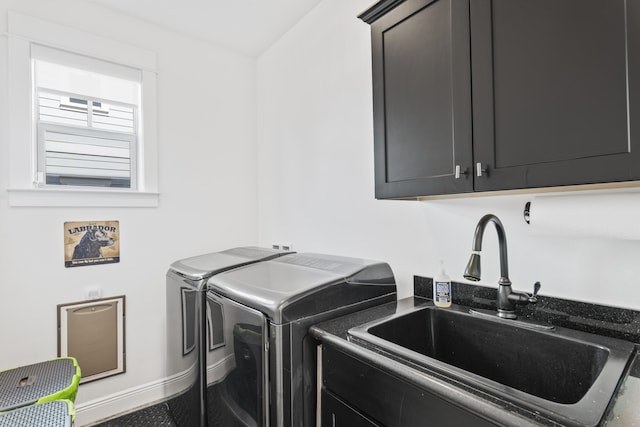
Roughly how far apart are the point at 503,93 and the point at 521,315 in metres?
0.84

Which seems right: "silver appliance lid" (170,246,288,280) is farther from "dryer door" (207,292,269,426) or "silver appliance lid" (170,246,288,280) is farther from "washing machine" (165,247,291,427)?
"dryer door" (207,292,269,426)

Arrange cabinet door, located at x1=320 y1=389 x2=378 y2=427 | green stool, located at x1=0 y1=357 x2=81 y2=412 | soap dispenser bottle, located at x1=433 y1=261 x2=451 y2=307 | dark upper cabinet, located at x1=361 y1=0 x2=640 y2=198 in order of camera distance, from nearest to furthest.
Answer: dark upper cabinet, located at x1=361 y1=0 x2=640 y2=198 < cabinet door, located at x1=320 y1=389 x2=378 y2=427 < soap dispenser bottle, located at x1=433 y1=261 x2=451 y2=307 < green stool, located at x1=0 y1=357 x2=81 y2=412

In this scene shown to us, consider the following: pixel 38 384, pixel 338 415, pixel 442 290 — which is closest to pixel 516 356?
pixel 442 290

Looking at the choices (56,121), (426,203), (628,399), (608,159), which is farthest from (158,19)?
(628,399)

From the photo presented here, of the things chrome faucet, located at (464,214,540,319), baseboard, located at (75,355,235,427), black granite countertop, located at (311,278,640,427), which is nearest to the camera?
black granite countertop, located at (311,278,640,427)

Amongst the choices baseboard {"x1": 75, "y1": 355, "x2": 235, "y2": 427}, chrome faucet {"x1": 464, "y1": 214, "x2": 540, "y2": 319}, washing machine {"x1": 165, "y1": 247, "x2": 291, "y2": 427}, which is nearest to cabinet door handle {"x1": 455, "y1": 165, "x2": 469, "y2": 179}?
chrome faucet {"x1": 464, "y1": 214, "x2": 540, "y2": 319}

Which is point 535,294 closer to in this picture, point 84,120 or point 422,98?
point 422,98

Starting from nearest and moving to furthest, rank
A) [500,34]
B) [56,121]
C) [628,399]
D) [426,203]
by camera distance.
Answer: [628,399]
[500,34]
[426,203]
[56,121]

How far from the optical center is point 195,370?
1.74 metres

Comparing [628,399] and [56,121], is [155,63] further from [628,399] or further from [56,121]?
[628,399]

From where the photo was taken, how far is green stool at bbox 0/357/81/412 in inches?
60.2

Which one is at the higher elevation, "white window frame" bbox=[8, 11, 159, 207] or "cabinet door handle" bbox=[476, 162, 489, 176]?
"white window frame" bbox=[8, 11, 159, 207]

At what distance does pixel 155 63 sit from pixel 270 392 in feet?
7.97

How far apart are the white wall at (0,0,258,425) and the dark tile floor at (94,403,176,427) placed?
9 cm
